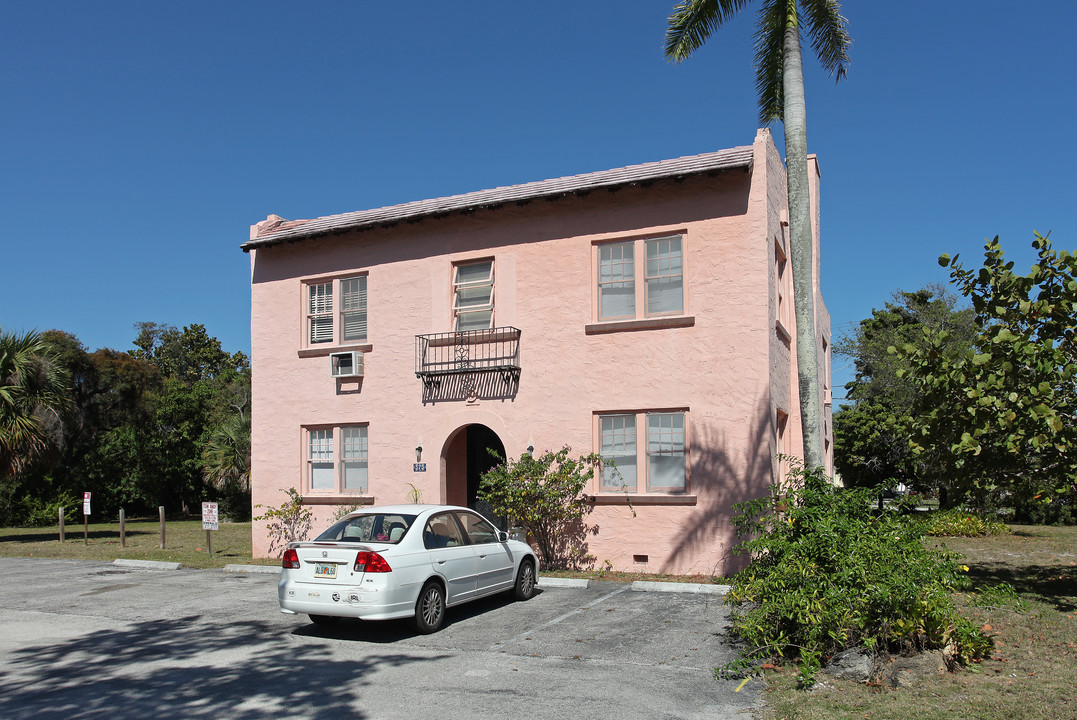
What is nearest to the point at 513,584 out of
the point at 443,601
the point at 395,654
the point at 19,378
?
the point at 443,601

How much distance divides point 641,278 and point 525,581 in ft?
18.7

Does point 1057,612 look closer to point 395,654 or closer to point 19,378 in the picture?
point 395,654

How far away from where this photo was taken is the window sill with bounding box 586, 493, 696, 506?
45.3 feet

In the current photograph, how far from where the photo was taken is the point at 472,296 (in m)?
16.2

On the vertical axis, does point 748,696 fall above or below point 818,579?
below

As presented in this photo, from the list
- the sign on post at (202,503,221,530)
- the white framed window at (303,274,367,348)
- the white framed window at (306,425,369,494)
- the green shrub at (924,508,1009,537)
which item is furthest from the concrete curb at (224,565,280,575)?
the green shrub at (924,508,1009,537)

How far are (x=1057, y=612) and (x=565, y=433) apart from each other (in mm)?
7726

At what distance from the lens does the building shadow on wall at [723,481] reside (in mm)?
13430

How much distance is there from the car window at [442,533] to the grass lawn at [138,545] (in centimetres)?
763

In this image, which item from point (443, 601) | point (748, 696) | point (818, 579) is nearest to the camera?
point (748, 696)

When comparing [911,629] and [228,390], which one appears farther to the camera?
[228,390]

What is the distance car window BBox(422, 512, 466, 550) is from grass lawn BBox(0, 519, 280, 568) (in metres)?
7.63

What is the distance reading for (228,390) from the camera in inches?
1620

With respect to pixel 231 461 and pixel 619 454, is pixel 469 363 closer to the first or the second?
pixel 619 454
